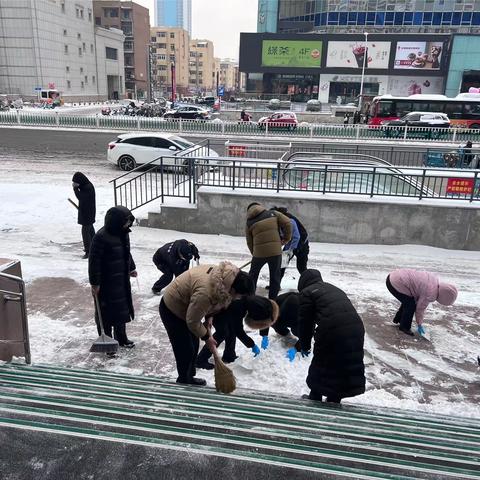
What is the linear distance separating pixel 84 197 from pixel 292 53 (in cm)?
5905

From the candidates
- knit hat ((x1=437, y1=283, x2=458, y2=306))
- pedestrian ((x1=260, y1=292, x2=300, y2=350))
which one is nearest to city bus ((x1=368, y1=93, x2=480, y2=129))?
knit hat ((x1=437, y1=283, x2=458, y2=306))

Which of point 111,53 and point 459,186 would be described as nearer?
point 459,186

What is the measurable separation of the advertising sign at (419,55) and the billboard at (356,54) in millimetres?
1562

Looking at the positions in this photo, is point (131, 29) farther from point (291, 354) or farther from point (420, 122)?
point (291, 354)

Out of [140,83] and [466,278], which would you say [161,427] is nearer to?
[466,278]

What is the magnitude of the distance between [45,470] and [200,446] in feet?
2.54

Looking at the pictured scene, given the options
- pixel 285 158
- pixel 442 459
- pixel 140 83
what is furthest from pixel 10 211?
pixel 140 83

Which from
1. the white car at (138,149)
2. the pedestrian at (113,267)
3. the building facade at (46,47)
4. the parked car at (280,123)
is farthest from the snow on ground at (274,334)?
the building facade at (46,47)

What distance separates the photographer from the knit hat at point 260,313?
12.3 feet

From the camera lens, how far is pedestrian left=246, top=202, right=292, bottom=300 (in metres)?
5.80

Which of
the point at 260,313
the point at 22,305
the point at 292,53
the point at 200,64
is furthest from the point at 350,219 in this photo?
the point at 200,64

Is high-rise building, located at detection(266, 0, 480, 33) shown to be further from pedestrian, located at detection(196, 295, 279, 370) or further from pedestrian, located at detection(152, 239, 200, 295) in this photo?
pedestrian, located at detection(196, 295, 279, 370)

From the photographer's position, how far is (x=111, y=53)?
9162 cm

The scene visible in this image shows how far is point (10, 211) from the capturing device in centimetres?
1148
